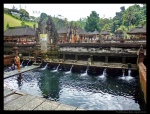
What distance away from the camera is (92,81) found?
1534 cm

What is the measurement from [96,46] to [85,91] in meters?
13.0

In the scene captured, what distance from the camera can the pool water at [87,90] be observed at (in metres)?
10.2

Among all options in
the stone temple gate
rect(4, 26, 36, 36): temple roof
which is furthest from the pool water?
rect(4, 26, 36, 36): temple roof

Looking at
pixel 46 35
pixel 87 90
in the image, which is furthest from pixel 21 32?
pixel 87 90

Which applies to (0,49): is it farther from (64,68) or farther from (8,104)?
(64,68)

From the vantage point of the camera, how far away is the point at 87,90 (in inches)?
503

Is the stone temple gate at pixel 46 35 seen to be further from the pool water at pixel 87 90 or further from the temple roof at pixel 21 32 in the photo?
the temple roof at pixel 21 32

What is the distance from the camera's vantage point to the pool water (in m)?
10.2

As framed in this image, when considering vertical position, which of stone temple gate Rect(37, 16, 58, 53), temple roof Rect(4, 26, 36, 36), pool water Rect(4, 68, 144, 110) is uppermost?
temple roof Rect(4, 26, 36, 36)

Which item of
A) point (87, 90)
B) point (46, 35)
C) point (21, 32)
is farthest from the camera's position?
point (21, 32)

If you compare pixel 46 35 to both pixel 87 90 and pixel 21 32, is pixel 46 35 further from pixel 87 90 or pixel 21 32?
pixel 87 90

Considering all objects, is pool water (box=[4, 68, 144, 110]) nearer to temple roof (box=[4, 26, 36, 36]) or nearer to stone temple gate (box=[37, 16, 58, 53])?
stone temple gate (box=[37, 16, 58, 53])

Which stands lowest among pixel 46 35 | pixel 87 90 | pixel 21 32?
pixel 87 90

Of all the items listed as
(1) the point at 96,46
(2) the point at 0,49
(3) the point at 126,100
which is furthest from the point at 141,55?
(2) the point at 0,49
